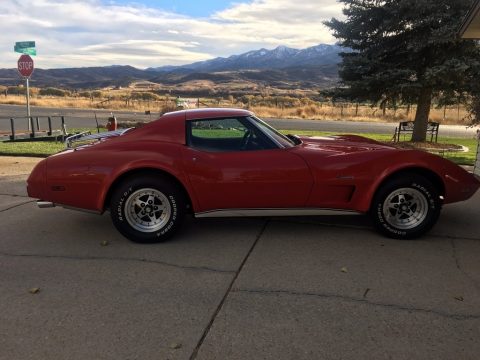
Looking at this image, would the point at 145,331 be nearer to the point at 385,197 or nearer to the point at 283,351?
the point at 283,351

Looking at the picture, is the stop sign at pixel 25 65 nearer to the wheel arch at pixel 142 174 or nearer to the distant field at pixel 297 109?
the distant field at pixel 297 109

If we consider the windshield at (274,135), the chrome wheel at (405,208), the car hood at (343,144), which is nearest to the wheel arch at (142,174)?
the windshield at (274,135)

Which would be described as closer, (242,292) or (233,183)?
(242,292)

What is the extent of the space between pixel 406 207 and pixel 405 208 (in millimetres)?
15

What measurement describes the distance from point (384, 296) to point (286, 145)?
196 cm

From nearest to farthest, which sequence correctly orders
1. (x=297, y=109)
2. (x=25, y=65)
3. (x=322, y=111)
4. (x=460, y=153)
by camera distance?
(x=460, y=153)
(x=25, y=65)
(x=297, y=109)
(x=322, y=111)

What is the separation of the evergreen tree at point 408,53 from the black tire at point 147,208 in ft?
34.7

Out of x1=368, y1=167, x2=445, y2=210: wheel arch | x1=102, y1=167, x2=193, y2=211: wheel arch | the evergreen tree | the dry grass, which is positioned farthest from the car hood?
the dry grass

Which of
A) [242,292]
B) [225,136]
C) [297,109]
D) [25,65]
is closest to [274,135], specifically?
[225,136]

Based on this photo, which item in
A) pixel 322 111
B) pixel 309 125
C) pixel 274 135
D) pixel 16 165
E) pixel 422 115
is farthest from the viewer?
pixel 322 111

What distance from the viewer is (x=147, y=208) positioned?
4750mm

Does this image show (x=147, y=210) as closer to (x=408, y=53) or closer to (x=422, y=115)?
(x=408, y=53)

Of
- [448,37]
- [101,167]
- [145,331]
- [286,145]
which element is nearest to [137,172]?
[101,167]

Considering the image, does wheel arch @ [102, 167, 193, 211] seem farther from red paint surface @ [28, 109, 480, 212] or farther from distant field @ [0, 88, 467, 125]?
distant field @ [0, 88, 467, 125]
